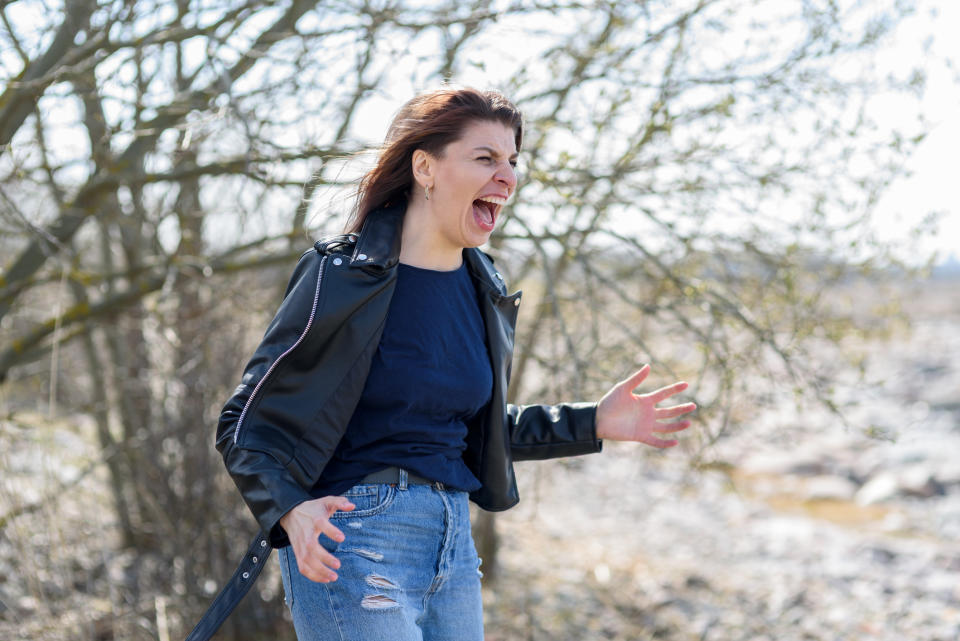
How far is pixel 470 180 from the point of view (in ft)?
7.23

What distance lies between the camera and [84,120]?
13.8 feet

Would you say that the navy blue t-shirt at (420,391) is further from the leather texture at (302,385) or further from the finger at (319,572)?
the finger at (319,572)

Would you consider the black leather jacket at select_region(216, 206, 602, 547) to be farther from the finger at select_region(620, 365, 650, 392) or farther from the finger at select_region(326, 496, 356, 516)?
the finger at select_region(620, 365, 650, 392)

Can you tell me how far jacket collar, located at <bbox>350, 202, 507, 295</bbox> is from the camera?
207 cm

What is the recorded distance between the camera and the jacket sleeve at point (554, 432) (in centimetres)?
245

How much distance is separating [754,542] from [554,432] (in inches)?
293

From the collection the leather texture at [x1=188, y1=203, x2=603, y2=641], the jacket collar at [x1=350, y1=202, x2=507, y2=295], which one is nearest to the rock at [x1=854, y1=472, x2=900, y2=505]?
the jacket collar at [x1=350, y1=202, x2=507, y2=295]

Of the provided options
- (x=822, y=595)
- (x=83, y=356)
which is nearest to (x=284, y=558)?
(x=83, y=356)

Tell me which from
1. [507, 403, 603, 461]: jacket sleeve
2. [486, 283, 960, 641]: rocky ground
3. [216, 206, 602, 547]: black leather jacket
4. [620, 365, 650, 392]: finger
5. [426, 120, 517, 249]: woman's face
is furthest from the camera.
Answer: [486, 283, 960, 641]: rocky ground

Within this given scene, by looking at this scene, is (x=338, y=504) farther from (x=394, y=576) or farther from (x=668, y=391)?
(x=668, y=391)

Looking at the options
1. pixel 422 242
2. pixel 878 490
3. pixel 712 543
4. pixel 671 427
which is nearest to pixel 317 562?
pixel 422 242

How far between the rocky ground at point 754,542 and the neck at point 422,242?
2325mm

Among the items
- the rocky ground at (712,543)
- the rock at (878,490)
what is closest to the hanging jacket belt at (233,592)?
the rocky ground at (712,543)

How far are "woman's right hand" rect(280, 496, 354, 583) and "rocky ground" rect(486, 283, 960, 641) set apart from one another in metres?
2.72
